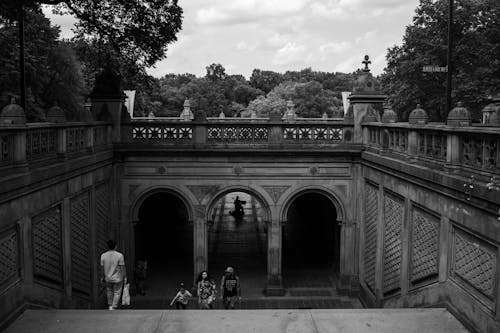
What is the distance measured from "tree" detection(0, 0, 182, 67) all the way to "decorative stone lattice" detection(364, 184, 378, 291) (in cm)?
838

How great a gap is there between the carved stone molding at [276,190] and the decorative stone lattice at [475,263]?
28.1 feet

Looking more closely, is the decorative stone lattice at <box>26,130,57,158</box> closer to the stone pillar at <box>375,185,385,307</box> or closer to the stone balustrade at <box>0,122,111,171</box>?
the stone balustrade at <box>0,122,111,171</box>

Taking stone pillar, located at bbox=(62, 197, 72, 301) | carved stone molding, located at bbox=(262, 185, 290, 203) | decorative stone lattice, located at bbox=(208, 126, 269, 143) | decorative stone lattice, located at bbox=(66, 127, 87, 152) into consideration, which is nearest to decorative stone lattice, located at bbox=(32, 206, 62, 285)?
stone pillar, located at bbox=(62, 197, 72, 301)

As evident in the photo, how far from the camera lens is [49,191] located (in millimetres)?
10688

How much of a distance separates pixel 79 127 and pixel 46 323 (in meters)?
5.66

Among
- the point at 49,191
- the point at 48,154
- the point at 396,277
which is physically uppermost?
the point at 48,154


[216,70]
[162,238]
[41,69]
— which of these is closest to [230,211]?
[162,238]

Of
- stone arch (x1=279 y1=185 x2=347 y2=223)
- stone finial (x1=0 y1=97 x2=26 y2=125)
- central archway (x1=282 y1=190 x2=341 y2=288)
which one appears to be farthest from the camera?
central archway (x1=282 y1=190 x2=341 y2=288)

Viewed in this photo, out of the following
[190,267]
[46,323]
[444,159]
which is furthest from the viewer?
[190,267]

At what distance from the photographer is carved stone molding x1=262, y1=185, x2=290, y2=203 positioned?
690 inches

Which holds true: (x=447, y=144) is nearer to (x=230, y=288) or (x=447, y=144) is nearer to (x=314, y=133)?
(x=230, y=288)

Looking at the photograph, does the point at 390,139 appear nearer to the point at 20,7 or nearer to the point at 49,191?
the point at 49,191

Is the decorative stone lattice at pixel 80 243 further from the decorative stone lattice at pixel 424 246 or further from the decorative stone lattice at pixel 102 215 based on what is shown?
Result: the decorative stone lattice at pixel 424 246

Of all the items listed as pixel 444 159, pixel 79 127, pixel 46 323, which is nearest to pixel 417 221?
pixel 444 159
